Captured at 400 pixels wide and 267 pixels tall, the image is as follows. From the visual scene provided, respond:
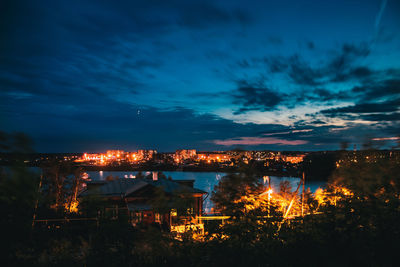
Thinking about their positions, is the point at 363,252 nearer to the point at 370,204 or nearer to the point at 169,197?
the point at 370,204

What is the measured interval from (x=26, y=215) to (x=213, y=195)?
9.06 feet

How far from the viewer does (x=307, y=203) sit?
5152 mm

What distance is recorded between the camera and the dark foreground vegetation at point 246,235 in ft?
11.9

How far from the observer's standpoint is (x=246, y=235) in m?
3.97

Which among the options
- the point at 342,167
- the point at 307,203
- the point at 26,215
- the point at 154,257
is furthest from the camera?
the point at 307,203

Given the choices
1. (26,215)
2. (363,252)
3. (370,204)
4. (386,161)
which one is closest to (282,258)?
(363,252)

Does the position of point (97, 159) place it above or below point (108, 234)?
above

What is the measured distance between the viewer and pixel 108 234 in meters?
3.83

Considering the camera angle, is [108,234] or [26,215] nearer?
[26,215]

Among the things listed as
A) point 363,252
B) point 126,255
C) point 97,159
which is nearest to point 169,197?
point 126,255

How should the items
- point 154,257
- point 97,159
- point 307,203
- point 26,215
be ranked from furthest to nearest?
1. point 97,159
2. point 307,203
3. point 154,257
4. point 26,215

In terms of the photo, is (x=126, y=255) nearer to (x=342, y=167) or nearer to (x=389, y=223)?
(x=342, y=167)

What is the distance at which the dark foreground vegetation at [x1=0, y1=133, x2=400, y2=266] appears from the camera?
11.9ft

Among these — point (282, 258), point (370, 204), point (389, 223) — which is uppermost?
point (370, 204)
